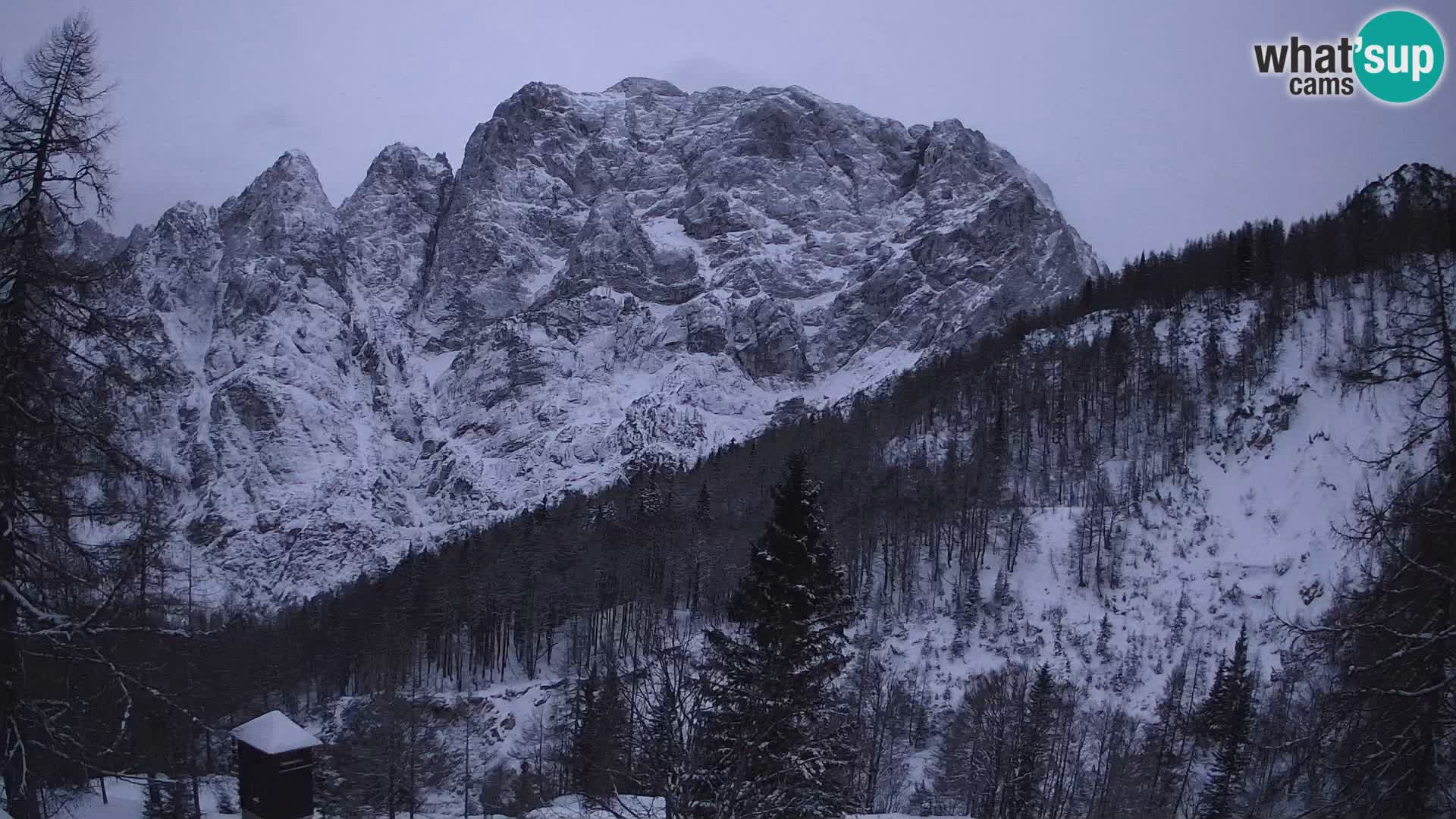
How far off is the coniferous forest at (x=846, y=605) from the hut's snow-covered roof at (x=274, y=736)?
121 cm

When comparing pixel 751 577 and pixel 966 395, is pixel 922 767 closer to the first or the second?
pixel 751 577

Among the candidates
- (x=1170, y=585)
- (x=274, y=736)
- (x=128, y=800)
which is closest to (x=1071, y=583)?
(x=1170, y=585)

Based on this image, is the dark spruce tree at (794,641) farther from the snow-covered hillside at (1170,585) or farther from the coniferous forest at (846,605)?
the snow-covered hillside at (1170,585)

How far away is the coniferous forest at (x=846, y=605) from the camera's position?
406 inches

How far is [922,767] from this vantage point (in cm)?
4922

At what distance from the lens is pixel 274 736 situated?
50.2 ft

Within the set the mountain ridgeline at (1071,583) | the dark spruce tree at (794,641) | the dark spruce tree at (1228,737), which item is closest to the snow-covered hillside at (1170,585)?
the mountain ridgeline at (1071,583)

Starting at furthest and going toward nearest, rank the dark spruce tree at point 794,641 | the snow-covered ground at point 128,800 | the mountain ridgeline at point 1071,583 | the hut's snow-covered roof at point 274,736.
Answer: the snow-covered ground at point 128,800
the mountain ridgeline at point 1071,583
the dark spruce tree at point 794,641
the hut's snow-covered roof at point 274,736

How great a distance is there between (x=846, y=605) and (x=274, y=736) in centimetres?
1051

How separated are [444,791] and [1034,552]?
47956mm

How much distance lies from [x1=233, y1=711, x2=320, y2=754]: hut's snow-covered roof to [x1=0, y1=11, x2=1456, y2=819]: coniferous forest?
1214mm

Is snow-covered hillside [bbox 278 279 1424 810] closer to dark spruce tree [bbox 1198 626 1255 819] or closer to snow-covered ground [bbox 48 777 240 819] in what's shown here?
dark spruce tree [bbox 1198 626 1255 819]

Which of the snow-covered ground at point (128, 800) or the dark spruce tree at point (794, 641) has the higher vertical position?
the dark spruce tree at point (794, 641)

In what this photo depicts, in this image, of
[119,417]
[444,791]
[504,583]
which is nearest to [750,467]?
[504,583]
